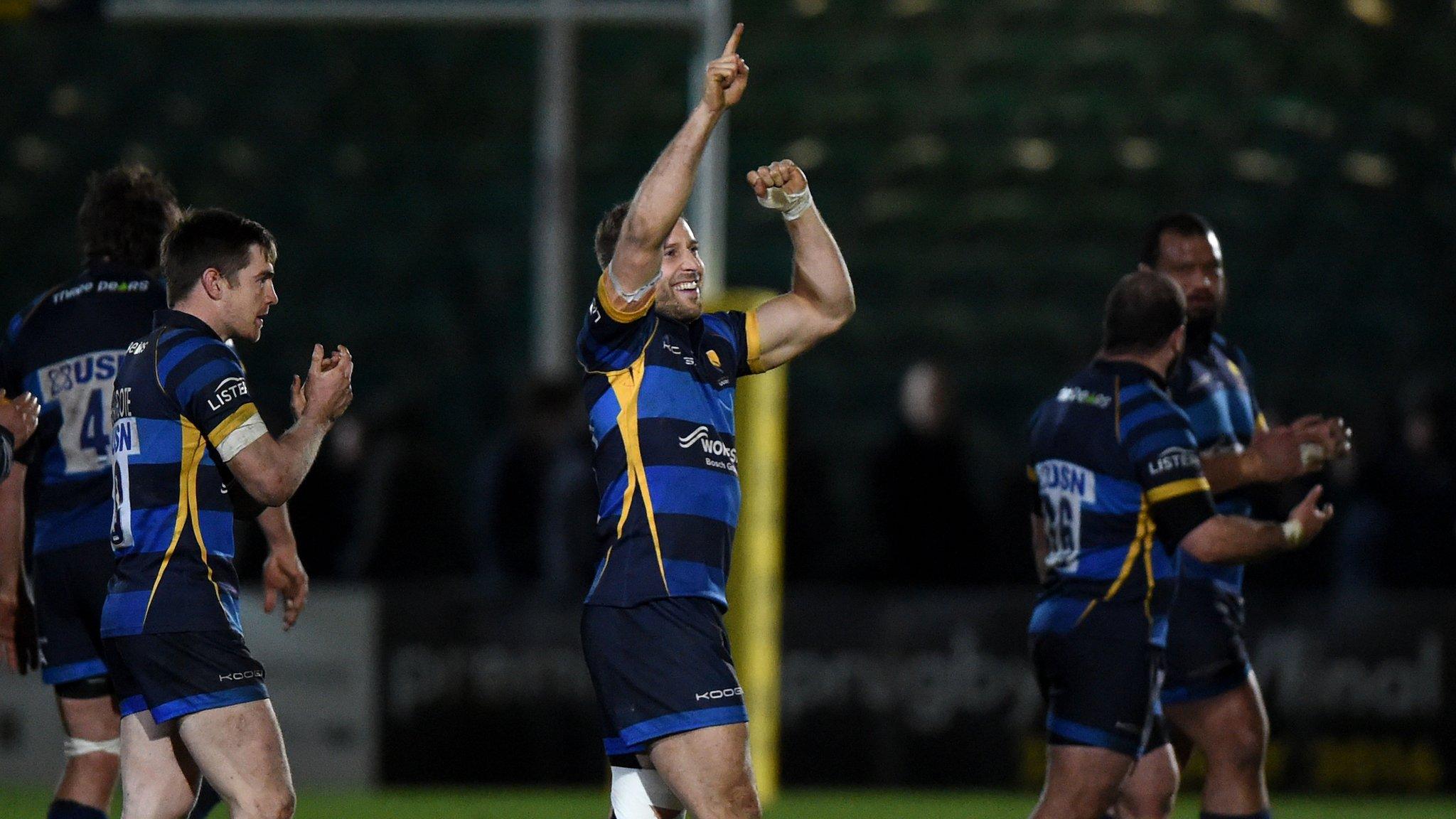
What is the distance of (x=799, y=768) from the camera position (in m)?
11.9

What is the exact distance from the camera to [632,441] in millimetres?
5648

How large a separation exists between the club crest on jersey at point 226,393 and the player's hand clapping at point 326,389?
142 millimetres

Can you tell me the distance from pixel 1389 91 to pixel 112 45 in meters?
8.85

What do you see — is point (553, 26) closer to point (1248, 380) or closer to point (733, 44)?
point (1248, 380)

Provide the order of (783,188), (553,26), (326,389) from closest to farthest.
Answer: (326,389) < (783,188) < (553,26)

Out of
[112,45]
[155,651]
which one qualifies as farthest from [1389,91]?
[155,651]

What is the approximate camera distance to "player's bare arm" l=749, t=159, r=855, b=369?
19.5ft

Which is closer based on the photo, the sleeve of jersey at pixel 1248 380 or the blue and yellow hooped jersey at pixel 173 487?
the blue and yellow hooped jersey at pixel 173 487

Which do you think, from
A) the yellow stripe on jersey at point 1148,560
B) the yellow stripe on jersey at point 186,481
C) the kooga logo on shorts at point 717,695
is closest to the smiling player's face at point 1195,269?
the yellow stripe on jersey at point 1148,560

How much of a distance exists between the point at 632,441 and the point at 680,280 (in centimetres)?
46

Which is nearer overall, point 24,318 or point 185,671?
point 185,671

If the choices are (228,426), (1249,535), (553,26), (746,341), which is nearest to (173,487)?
(228,426)

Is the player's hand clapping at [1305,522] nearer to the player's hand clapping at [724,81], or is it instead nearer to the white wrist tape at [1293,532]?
the white wrist tape at [1293,532]

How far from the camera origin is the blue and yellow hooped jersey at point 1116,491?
6.50m
